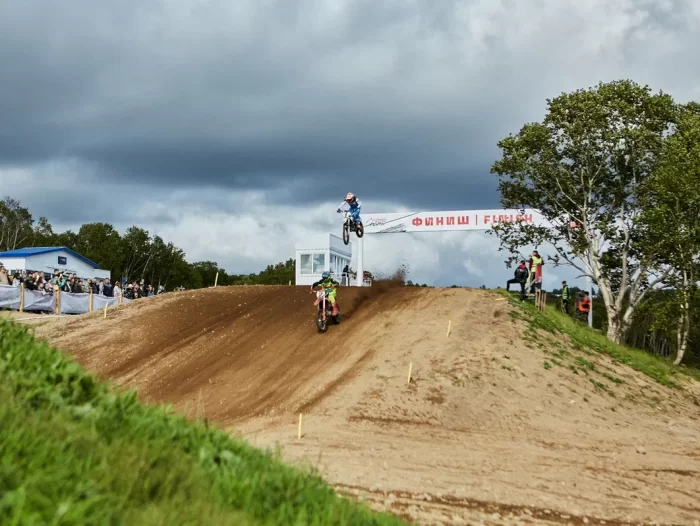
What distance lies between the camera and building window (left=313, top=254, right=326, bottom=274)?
1688 inches

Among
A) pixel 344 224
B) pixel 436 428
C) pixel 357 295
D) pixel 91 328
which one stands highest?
pixel 344 224

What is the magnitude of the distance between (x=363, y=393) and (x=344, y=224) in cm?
919

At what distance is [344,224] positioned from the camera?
22672 millimetres

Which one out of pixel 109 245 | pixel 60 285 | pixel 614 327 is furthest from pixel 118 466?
pixel 109 245

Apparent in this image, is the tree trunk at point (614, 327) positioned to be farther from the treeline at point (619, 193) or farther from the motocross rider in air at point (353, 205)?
the motocross rider in air at point (353, 205)

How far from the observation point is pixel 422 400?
14.5m

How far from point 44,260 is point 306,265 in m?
24.2

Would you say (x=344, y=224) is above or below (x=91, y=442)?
above

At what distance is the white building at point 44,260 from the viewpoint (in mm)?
51031

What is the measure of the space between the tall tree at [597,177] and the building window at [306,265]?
48.9ft

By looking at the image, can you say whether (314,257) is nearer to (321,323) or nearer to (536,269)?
(536,269)

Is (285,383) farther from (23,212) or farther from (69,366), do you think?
(23,212)

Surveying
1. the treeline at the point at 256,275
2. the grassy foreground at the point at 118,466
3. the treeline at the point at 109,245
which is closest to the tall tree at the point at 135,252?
the treeline at the point at 109,245

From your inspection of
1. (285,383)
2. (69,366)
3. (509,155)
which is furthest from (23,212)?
(69,366)
